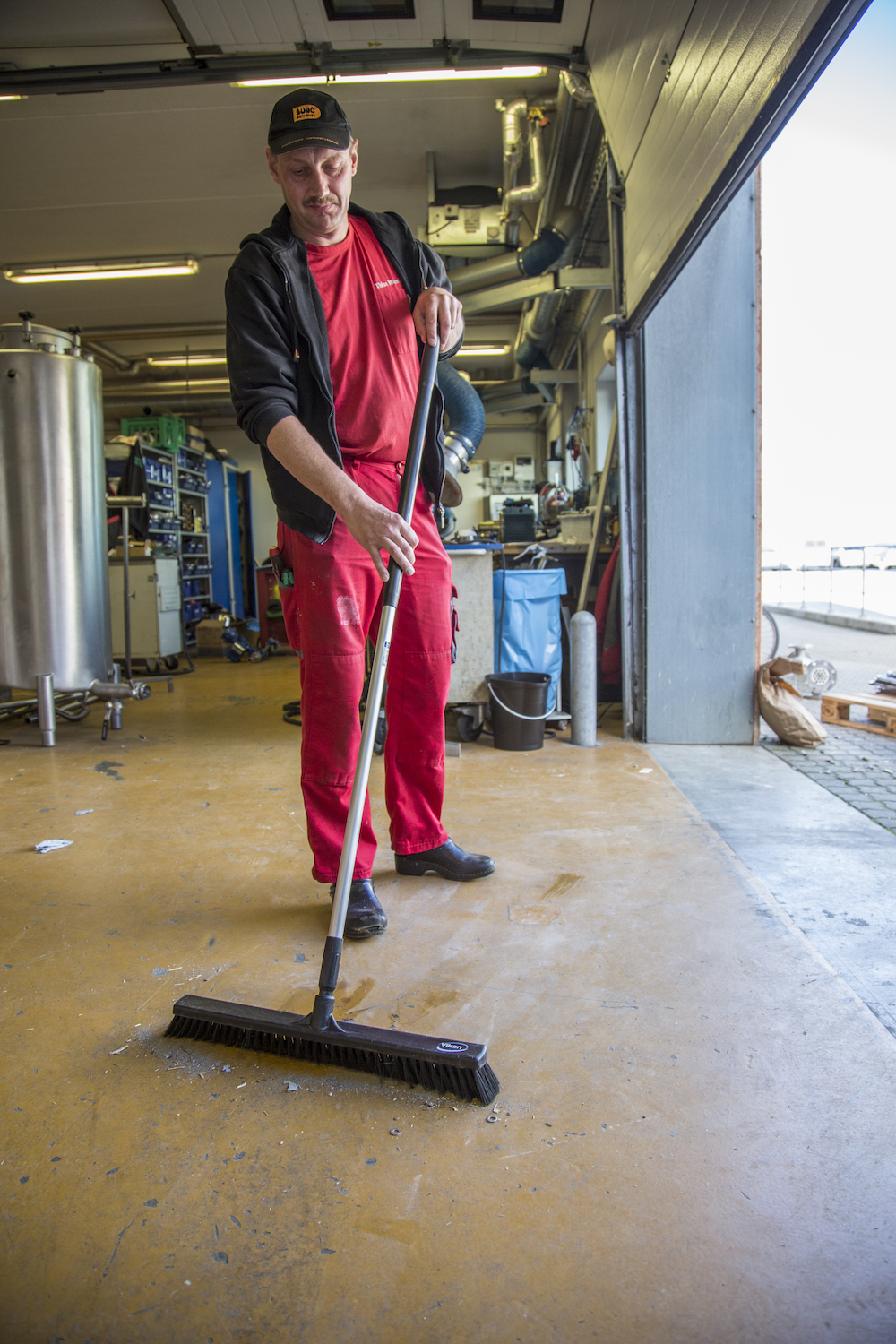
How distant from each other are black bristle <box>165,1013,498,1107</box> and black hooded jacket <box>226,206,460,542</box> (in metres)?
0.90

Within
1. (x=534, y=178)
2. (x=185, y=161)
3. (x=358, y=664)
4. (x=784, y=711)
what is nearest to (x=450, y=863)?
(x=358, y=664)

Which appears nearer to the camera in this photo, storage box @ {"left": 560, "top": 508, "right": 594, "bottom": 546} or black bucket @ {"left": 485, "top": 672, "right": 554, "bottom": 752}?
black bucket @ {"left": 485, "top": 672, "right": 554, "bottom": 752}

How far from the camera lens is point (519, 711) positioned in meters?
3.39

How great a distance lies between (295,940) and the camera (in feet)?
5.22

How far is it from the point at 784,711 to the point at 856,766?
0.39 metres

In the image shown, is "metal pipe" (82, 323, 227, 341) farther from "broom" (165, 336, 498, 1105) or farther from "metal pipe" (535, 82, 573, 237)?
"broom" (165, 336, 498, 1105)

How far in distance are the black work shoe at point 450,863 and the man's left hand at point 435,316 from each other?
1.17 metres

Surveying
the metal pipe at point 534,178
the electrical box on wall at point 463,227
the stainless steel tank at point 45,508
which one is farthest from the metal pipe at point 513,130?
the stainless steel tank at point 45,508

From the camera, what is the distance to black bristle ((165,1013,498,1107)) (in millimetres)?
1089

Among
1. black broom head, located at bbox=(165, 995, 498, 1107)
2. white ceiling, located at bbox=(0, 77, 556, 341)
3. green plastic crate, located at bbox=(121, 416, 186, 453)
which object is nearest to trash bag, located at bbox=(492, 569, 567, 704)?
black broom head, located at bbox=(165, 995, 498, 1107)

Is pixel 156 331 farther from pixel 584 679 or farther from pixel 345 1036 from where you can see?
pixel 345 1036

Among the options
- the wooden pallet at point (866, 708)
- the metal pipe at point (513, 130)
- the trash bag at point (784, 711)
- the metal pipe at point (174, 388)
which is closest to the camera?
the trash bag at point (784, 711)

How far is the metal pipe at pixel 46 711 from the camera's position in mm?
3693

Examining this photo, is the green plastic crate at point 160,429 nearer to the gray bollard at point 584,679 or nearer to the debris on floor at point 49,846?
the gray bollard at point 584,679
